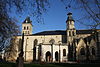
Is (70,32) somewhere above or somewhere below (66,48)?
above

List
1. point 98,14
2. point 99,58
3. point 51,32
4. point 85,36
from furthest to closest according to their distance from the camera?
point 51,32 → point 85,36 → point 99,58 → point 98,14

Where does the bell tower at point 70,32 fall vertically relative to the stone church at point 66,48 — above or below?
above

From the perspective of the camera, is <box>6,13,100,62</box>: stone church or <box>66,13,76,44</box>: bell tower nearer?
<box>6,13,100,62</box>: stone church

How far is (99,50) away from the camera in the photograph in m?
55.1

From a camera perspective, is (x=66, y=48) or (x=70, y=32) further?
(x=70, y=32)

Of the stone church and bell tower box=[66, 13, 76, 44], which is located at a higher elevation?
bell tower box=[66, 13, 76, 44]

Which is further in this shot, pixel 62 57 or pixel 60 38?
pixel 60 38

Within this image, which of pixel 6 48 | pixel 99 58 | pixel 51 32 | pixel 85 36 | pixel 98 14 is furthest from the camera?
pixel 51 32

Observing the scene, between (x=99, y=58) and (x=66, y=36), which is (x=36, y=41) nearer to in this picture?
(x=66, y=36)

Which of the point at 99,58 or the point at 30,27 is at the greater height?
the point at 30,27

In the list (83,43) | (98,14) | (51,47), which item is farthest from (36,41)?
(98,14)

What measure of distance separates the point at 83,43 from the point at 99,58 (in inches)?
294

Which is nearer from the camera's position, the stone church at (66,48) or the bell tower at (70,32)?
the stone church at (66,48)

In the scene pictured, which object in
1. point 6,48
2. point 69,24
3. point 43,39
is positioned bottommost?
point 6,48
